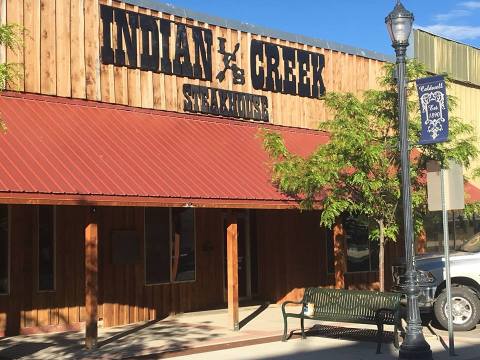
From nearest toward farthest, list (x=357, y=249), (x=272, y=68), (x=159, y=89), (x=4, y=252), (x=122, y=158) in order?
(x=122, y=158) < (x=4, y=252) < (x=159, y=89) < (x=272, y=68) < (x=357, y=249)

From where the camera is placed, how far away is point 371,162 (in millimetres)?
11953

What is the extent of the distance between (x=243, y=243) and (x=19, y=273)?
21.5 ft

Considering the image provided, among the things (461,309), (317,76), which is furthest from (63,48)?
(461,309)

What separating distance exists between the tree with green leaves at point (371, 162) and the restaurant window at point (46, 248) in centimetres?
433

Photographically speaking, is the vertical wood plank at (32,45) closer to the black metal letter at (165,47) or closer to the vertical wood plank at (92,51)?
the vertical wood plank at (92,51)

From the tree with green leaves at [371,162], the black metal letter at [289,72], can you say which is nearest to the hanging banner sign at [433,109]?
the tree with green leaves at [371,162]

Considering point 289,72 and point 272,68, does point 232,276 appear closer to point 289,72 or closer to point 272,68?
point 272,68

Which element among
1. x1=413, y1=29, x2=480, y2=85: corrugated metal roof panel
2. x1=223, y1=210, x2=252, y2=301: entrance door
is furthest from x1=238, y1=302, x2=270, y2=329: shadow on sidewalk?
x1=413, y1=29, x2=480, y2=85: corrugated metal roof panel

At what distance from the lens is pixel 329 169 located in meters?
12.3

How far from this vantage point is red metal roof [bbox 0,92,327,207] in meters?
10.9

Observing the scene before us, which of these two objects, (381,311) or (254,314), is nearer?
(381,311)

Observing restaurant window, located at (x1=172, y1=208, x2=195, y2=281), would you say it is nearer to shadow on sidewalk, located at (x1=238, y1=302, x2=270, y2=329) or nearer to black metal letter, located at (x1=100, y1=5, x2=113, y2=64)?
shadow on sidewalk, located at (x1=238, y1=302, x2=270, y2=329)

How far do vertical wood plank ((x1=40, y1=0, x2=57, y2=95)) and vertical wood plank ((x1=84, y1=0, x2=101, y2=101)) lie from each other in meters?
0.71

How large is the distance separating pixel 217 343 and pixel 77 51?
20.2 ft
